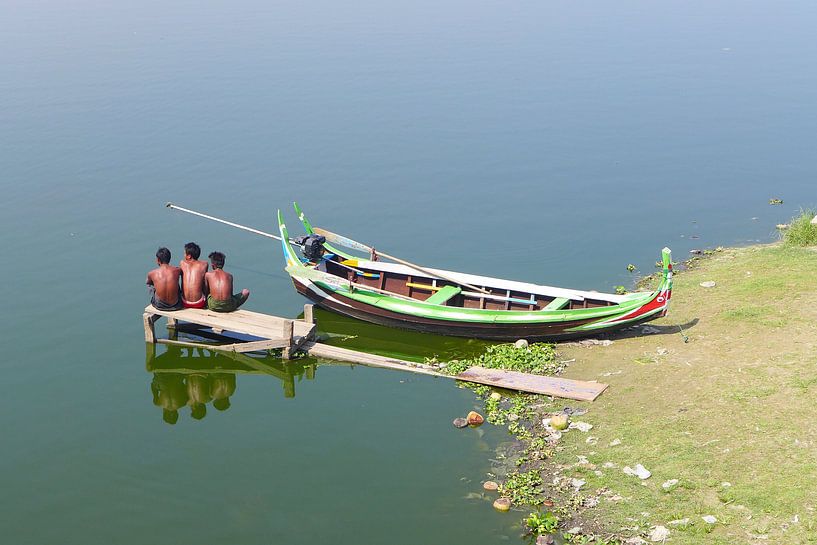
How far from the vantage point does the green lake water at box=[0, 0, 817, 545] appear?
14453 millimetres

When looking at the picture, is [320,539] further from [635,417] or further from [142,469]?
[635,417]

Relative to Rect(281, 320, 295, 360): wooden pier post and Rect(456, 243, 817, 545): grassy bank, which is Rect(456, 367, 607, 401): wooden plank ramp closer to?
Rect(456, 243, 817, 545): grassy bank

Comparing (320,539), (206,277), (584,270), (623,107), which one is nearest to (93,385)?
(206,277)

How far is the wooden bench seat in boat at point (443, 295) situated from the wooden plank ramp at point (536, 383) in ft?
7.06

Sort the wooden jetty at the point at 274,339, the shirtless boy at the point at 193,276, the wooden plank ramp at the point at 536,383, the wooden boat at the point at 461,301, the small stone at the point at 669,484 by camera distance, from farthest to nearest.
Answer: the shirtless boy at the point at 193,276, the wooden jetty at the point at 274,339, the wooden boat at the point at 461,301, the wooden plank ramp at the point at 536,383, the small stone at the point at 669,484

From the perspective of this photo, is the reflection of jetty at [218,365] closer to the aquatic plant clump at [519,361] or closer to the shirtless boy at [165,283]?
the shirtless boy at [165,283]

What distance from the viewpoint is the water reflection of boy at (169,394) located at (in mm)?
17081

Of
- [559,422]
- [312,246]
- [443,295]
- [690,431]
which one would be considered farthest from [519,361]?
[312,246]

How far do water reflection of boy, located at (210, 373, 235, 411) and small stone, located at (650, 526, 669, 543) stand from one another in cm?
845

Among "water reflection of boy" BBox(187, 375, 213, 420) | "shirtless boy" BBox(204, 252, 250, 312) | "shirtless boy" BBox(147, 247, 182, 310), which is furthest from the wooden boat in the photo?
"water reflection of boy" BBox(187, 375, 213, 420)

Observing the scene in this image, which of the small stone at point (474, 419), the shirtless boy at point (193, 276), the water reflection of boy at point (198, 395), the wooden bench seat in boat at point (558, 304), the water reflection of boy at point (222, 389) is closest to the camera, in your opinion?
the small stone at point (474, 419)

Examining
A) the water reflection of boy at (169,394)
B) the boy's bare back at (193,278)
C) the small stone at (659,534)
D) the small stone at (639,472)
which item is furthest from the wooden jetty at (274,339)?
the small stone at (659,534)

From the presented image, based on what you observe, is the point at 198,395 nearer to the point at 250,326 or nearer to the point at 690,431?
the point at 250,326

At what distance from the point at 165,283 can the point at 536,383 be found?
7.43m
